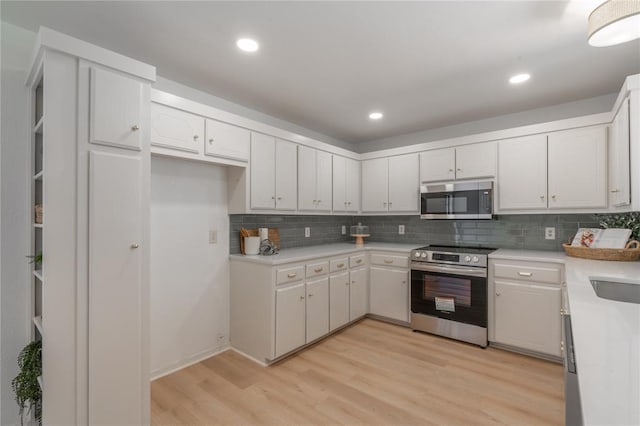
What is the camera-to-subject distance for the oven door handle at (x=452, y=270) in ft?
9.75

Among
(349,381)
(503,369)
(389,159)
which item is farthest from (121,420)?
(389,159)

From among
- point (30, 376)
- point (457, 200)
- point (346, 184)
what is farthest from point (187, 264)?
point (457, 200)

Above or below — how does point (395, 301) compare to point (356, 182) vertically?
below

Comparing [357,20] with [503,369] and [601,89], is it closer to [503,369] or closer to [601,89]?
[601,89]

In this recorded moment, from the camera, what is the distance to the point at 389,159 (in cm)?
400

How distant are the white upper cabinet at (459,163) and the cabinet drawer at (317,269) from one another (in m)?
1.65

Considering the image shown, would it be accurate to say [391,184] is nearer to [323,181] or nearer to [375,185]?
[375,185]

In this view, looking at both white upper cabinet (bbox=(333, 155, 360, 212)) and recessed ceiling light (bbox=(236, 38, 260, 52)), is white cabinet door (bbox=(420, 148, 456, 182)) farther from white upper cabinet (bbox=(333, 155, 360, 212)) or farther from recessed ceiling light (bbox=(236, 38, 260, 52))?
recessed ceiling light (bbox=(236, 38, 260, 52))

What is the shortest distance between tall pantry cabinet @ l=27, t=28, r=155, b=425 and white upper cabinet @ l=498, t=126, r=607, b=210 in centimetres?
334

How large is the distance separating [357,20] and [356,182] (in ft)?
8.39

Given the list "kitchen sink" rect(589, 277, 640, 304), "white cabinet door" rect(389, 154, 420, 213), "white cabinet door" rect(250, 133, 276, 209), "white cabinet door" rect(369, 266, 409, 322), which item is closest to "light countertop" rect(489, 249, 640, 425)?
"kitchen sink" rect(589, 277, 640, 304)

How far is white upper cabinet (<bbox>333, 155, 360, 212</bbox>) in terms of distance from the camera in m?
3.86

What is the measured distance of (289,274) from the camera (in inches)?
108

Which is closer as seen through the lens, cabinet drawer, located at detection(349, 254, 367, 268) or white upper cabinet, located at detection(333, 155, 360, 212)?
cabinet drawer, located at detection(349, 254, 367, 268)
